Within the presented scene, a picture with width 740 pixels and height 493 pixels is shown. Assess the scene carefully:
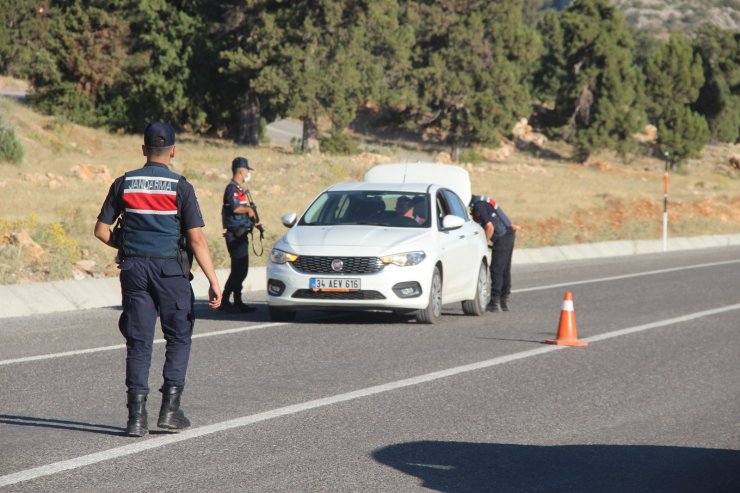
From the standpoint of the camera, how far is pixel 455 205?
17109 mm

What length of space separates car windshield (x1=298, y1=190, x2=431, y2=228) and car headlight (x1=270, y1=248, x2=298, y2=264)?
906 millimetres

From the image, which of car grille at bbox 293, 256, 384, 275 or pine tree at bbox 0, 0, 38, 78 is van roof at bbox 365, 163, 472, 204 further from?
pine tree at bbox 0, 0, 38, 78

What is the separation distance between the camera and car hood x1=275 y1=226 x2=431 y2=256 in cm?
1468

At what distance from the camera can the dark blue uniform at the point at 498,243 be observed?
17.2m

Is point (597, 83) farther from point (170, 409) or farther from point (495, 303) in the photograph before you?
point (170, 409)

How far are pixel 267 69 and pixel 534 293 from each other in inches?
1485

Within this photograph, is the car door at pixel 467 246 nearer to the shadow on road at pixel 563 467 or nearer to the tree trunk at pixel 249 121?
the shadow on road at pixel 563 467

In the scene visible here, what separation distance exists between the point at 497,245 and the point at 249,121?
145 ft

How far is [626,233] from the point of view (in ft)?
132

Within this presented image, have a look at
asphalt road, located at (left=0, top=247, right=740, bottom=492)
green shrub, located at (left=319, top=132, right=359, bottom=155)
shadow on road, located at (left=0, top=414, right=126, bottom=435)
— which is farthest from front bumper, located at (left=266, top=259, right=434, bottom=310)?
green shrub, located at (left=319, top=132, right=359, bottom=155)

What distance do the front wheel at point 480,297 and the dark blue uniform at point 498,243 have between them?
15 centimetres

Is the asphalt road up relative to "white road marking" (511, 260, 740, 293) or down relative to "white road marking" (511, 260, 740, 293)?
up

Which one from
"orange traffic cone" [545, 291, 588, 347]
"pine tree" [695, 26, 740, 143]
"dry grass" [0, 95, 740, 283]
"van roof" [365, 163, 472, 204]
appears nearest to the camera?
"orange traffic cone" [545, 291, 588, 347]

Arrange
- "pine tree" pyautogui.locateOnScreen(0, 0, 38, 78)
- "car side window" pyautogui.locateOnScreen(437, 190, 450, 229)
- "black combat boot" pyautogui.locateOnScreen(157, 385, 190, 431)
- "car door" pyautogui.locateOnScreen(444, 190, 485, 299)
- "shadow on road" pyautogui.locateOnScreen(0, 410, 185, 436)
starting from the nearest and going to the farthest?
"black combat boot" pyautogui.locateOnScreen(157, 385, 190, 431) → "shadow on road" pyautogui.locateOnScreen(0, 410, 185, 436) → "car door" pyautogui.locateOnScreen(444, 190, 485, 299) → "car side window" pyautogui.locateOnScreen(437, 190, 450, 229) → "pine tree" pyautogui.locateOnScreen(0, 0, 38, 78)
